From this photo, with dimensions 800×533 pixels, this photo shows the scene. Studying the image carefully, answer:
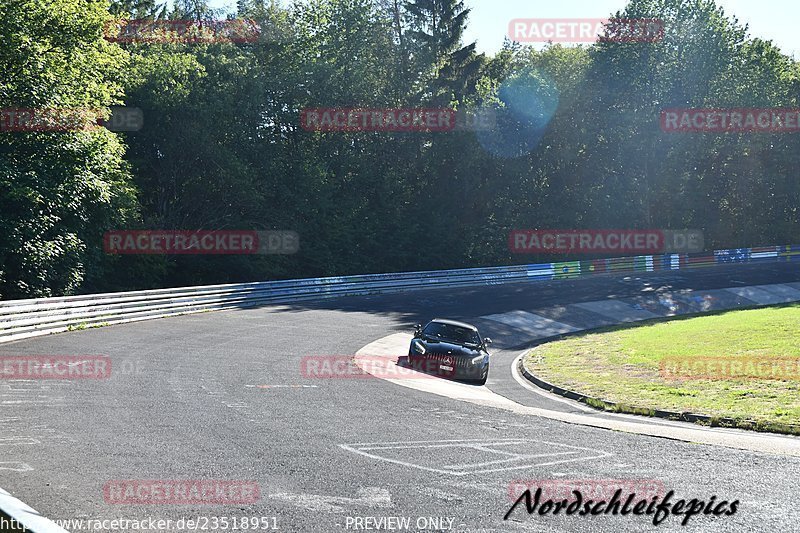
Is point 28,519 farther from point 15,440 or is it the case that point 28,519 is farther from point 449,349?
point 449,349

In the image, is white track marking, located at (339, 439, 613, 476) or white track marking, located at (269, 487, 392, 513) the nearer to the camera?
white track marking, located at (269, 487, 392, 513)

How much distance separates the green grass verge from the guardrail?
453 inches

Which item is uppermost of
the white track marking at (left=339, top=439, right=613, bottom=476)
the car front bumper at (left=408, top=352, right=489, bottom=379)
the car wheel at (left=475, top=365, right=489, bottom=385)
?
the white track marking at (left=339, top=439, right=613, bottom=476)

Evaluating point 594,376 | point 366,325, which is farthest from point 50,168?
point 594,376

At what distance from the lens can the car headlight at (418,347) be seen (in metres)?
21.4

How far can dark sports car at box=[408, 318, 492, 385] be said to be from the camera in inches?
823

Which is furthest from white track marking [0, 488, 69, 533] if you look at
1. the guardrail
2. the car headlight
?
the guardrail

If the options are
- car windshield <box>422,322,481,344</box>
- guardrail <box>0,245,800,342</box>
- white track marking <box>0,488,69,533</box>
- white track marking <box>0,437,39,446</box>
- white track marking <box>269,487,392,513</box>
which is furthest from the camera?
guardrail <box>0,245,800,342</box>

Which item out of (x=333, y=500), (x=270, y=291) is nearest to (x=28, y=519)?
(x=333, y=500)

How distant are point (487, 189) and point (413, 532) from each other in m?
53.4

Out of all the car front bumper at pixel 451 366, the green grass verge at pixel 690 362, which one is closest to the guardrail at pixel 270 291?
the car front bumper at pixel 451 366

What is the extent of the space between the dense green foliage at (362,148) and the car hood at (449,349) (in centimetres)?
1735

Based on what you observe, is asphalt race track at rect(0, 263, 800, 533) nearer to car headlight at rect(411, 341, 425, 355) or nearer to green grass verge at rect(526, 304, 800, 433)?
green grass verge at rect(526, 304, 800, 433)

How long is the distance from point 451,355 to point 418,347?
3.34ft
